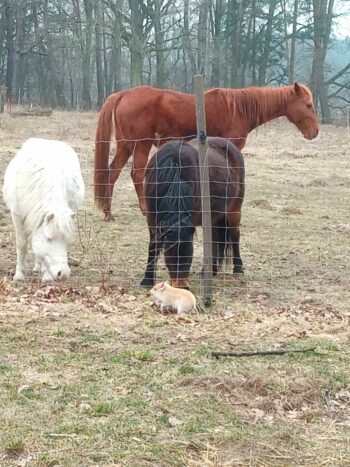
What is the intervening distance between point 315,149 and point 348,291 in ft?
39.9

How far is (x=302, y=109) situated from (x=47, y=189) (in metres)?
4.65

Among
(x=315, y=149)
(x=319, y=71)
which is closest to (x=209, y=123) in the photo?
(x=315, y=149)

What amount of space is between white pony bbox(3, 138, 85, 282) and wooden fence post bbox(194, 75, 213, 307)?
129 centimetres

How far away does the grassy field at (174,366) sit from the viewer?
10.3 feet

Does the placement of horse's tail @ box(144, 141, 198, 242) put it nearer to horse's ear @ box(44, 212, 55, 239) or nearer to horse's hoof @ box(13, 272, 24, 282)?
horse's ear @ box(44, 212, 55, 239)

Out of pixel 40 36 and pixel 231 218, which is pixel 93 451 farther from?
pixel 40 36

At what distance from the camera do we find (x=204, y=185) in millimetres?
5574

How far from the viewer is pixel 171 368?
4051 millimetres

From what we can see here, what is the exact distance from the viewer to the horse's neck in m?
8.88

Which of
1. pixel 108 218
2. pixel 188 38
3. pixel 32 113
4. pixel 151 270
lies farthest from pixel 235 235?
pixel 188 38

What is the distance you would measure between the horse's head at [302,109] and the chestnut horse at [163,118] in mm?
309

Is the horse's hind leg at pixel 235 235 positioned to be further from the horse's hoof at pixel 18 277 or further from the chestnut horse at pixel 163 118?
the chestnut horse at pixel 163 118

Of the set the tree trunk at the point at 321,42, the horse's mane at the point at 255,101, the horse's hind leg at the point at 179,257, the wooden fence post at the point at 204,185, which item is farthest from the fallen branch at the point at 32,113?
the horse's hind leg at the point at 179,257

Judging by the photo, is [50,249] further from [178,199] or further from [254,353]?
[254,353]
